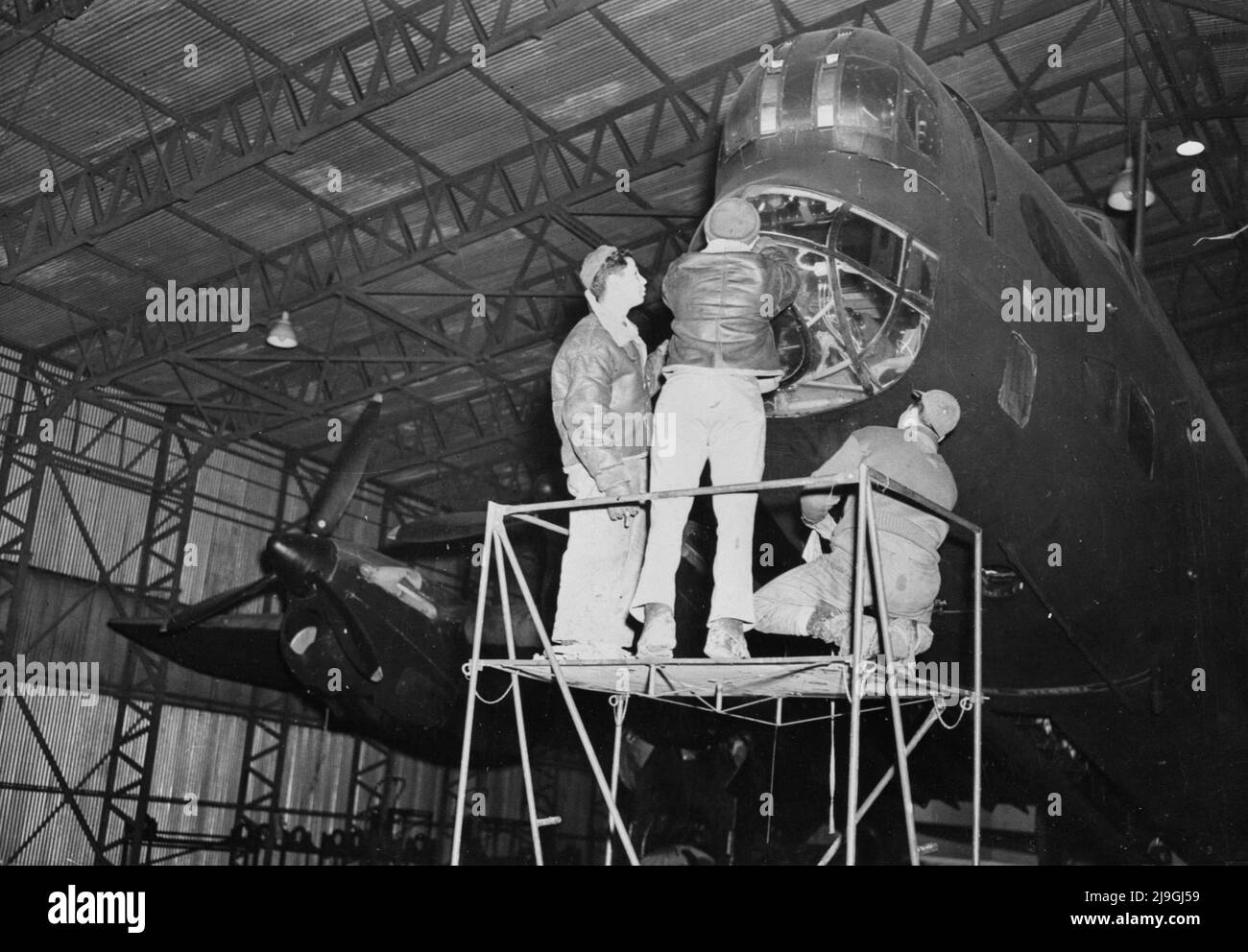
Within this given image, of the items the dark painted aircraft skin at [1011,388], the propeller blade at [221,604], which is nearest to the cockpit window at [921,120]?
the dark painted aircraft skin at [1011,388]

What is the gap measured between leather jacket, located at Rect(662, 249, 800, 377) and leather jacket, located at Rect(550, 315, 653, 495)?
0.46 metres

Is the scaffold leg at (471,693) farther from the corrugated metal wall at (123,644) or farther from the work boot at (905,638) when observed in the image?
the corrugated metal wall at (123,644)

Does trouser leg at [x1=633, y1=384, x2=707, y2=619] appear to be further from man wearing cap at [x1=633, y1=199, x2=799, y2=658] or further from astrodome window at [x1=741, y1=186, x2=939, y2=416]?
astrodome window at [x1=741, y1=186, x2=939, y2=416]

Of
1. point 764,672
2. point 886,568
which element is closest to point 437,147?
point 886,568

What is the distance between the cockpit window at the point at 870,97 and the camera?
7.21m

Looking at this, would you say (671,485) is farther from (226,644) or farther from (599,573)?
(226,644)

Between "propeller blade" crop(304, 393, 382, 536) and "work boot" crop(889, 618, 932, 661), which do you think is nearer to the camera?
"work boot" crop(889, 618, 932, 661)

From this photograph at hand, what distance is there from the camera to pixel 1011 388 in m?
7.66

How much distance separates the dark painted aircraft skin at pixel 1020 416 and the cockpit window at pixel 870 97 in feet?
0.04

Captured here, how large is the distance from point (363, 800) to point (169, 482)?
11.6 meters

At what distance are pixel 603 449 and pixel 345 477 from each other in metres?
12.1

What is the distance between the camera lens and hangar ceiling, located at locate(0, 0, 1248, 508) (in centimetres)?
1725

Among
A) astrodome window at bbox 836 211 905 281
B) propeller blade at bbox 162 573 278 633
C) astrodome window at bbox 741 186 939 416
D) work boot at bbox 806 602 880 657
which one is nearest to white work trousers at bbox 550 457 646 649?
work boot at bbox 806 602 880 657

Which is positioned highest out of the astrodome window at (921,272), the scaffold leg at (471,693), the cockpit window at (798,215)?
the cockpit window at (798,215)
